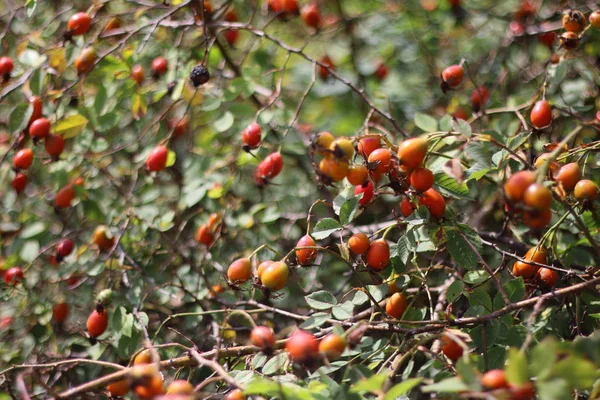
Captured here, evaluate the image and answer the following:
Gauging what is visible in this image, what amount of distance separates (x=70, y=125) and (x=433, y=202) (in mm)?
1481

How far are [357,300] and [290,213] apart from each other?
105cm

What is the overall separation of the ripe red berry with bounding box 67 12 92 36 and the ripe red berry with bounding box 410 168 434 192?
1557 mm

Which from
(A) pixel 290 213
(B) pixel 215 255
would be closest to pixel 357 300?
(B) pixel 215 255

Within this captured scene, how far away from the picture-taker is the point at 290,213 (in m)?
2.48

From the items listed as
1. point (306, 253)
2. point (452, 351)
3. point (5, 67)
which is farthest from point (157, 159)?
point (452, 351)

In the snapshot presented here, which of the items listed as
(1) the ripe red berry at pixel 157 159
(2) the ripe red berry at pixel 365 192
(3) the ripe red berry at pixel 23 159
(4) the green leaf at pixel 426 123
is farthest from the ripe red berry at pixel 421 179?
(3) the ripe red berry at pixel 23 159

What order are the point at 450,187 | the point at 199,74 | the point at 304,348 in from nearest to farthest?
1. the point at 304,348
2. the point at 450,187
3. the point at 199,74

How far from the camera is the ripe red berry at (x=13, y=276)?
2.16 metres

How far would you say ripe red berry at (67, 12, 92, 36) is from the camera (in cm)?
223

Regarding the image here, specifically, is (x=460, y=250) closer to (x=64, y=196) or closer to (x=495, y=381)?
(x=495, y=381)

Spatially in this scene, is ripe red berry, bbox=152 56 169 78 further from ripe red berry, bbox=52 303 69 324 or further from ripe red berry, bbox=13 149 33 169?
ripe red berry, bbox=52 303 69 324

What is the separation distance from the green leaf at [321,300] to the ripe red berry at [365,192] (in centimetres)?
26

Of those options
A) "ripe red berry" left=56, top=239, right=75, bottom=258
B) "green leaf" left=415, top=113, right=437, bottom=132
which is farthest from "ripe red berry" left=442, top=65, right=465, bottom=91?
"ripe red berry" left=56, top=239, right=75, bottom=258

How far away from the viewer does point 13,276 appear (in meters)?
2.16
